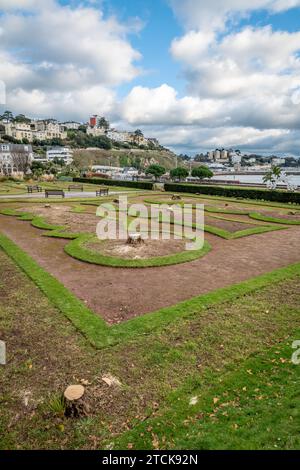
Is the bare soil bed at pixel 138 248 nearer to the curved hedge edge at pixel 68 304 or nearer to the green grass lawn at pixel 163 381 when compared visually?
the curved hedge edge at pixel 68 304

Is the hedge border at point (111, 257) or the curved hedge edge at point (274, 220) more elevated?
the curved hedge edge at point (274, 220)

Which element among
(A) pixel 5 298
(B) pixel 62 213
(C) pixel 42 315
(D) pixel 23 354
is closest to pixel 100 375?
(D) pixel 23 354

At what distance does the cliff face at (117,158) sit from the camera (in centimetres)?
14862

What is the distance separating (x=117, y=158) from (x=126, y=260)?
16192 centimetres

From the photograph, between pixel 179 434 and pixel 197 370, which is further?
pixel 197 370

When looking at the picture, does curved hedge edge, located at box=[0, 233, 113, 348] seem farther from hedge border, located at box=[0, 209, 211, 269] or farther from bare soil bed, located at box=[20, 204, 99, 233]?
bare soil bed, located at box=[20, 204, 99, 233]

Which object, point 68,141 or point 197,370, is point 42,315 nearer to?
point 197,370

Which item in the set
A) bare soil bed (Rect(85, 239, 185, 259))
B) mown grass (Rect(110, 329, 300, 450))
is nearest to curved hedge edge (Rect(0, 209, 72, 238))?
bare soil bed (Rect(85, 239, 185, 259))

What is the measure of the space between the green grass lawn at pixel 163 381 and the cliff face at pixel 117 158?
137 m

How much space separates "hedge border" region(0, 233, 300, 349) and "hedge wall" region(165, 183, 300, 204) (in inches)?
851

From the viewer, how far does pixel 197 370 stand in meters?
5.13

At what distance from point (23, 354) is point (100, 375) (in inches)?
61.7

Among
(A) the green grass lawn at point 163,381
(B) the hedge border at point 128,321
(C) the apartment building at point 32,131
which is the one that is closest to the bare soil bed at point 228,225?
(B) the hedge border at point 128,321

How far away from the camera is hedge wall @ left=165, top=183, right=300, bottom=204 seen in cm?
2965
